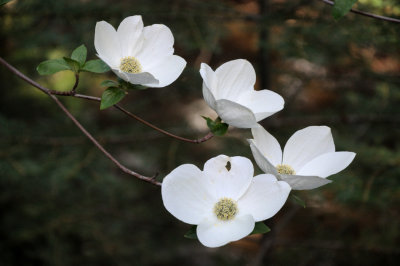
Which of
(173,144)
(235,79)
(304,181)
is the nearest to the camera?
(304,181)

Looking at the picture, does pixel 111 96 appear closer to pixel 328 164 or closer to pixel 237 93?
pixel 237 93

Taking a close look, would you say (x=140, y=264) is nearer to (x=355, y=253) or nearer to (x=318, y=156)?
(x=355, y=253)

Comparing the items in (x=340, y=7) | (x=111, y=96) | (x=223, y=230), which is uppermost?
(x=340, y=7)

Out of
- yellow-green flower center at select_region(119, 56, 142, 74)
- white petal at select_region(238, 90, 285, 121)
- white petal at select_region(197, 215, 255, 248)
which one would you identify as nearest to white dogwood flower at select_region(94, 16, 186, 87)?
yellow-green flower center at select_region(119, 56, 142, 74)

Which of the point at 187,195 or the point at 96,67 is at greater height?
the point at 96,67

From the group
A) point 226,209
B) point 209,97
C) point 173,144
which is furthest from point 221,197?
point 173,144

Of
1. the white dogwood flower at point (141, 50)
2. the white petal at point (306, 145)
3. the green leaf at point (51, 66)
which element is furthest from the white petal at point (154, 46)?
the white petal at point (306, 145)

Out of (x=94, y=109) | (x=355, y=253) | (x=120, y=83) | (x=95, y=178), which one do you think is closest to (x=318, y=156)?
(x=120, y=83)
